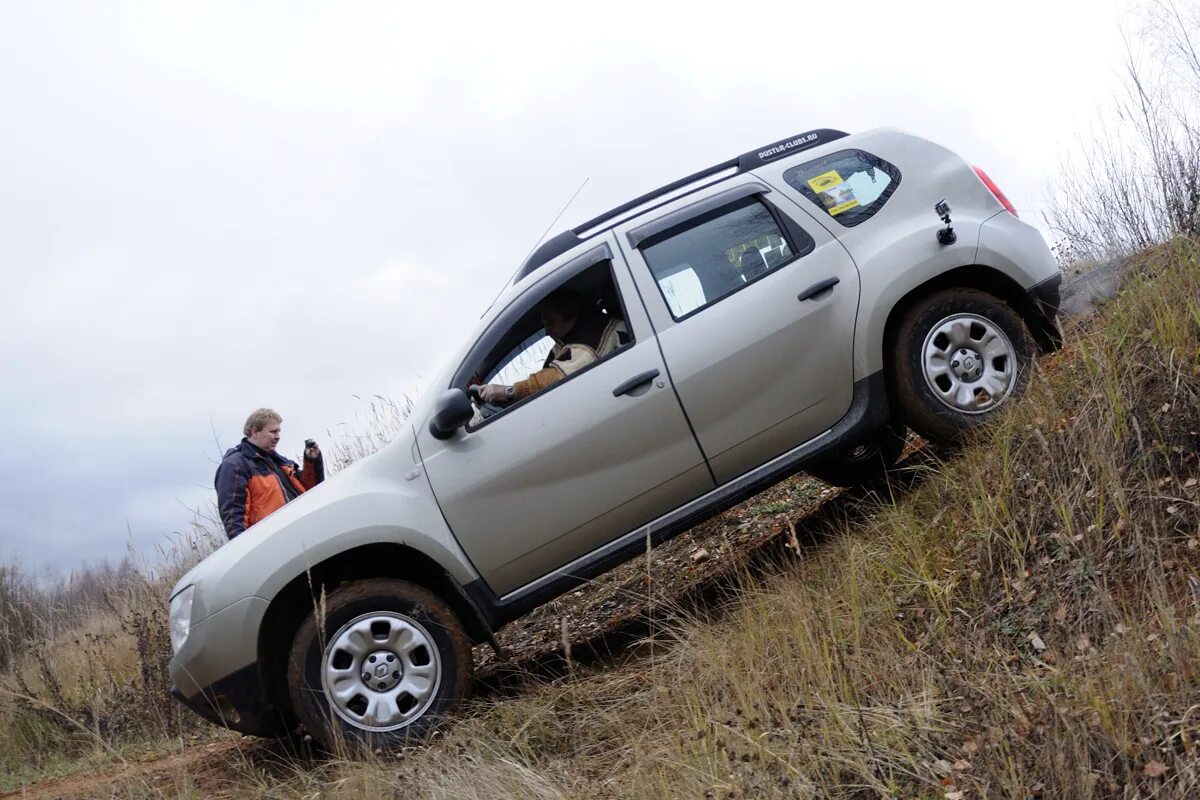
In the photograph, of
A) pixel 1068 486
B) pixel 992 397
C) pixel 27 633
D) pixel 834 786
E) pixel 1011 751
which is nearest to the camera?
pixel 1011 751

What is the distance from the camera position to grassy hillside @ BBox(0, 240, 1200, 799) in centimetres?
280

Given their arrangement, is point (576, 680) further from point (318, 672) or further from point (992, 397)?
point (992, 397)

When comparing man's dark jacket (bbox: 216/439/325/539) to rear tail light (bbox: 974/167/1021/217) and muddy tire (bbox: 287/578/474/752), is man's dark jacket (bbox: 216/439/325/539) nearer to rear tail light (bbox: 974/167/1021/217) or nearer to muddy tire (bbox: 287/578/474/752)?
muddy tire (bbox: 287/578/474/752)

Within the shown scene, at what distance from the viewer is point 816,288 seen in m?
4.93

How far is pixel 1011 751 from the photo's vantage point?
278cm

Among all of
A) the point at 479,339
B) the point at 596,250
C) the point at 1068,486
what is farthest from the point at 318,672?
the point at 1068,486

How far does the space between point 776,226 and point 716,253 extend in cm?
34

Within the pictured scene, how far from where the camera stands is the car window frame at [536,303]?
4.83 metres

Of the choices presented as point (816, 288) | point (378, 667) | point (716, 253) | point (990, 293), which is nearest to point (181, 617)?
point (378, 667)

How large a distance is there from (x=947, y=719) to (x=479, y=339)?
2729 mm

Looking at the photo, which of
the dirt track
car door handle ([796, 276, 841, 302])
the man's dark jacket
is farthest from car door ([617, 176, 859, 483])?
the man's dark jacket

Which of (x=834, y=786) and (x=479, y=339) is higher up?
(x=479, y=339)

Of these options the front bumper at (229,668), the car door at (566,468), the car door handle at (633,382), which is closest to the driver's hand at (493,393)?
the car door at (566,468)

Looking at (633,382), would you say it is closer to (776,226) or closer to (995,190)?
(776,226)
